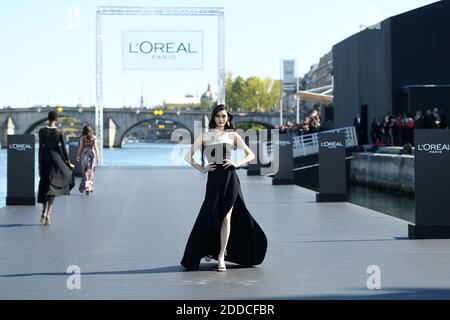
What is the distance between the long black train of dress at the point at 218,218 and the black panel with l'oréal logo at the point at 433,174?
3.17 m

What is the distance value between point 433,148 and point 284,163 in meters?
15.8

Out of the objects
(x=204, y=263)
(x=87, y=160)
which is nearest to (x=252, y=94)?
(x=87, y=160)

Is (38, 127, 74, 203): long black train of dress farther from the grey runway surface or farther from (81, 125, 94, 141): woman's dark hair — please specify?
(81, 125, 94, 141): woman's dark hair

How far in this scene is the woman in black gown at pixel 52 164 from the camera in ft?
49.0

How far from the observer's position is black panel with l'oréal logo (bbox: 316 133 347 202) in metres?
19.9

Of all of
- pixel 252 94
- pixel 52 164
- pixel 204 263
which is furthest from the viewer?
pixel 252 94

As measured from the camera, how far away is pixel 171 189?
25.8 meters

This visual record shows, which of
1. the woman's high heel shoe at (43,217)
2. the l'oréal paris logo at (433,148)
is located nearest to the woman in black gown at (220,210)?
the l'oréal paris logo at (433,148)

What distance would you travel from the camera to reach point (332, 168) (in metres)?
19.9

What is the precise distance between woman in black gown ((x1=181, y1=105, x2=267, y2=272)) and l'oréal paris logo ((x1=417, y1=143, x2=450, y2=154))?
3274mm

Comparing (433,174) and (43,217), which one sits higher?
(433,174)

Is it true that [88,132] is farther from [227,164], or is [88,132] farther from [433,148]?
[227,164]
